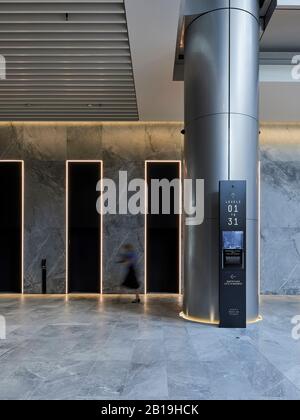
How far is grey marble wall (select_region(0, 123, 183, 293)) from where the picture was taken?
1014cm

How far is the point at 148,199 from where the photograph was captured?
10219 millimetres

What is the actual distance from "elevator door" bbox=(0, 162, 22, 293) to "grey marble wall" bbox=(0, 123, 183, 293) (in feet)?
0.89

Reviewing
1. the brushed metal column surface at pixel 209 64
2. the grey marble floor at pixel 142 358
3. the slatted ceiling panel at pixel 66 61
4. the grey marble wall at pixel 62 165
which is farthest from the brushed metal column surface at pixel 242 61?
the grey marble wall at pixel 62 165

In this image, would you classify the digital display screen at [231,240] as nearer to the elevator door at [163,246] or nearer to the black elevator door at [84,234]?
the elevator door at [163,246]

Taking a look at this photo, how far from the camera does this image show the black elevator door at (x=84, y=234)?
10281 millimetres

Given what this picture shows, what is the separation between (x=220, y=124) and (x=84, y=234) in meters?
5.84

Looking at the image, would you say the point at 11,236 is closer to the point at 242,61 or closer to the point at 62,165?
the point at 62,165

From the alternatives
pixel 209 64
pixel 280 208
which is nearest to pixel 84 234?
pixel 280 208

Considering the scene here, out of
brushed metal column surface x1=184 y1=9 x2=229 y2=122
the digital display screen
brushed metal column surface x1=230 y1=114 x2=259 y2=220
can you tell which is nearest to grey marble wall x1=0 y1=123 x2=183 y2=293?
brushed metal column surface x1=184 y1=9 x2=229 y2=122

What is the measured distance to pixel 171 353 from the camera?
4.55 metres

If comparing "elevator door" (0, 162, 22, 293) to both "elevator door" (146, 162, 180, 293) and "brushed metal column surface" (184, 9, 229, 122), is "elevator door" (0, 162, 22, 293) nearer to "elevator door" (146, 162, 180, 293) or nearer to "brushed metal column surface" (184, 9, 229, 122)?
"elevator door" (146, 162, 180, 293)

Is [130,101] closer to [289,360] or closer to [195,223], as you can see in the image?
[195,223]

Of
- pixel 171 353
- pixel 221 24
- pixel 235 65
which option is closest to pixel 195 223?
pixel 171 353

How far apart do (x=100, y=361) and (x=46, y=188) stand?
698 cm
